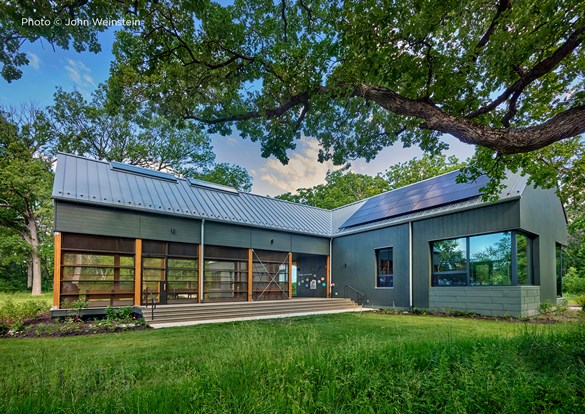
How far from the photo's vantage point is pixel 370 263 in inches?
607

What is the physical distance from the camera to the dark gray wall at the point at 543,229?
10691mm

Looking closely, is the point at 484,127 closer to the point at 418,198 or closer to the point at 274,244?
the point at 418,198

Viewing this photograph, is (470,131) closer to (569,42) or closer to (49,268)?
(569,42)

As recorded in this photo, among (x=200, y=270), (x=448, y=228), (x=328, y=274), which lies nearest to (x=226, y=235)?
(x=200, y=270)

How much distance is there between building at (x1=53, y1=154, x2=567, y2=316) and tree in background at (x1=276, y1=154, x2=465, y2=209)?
11.5 meters

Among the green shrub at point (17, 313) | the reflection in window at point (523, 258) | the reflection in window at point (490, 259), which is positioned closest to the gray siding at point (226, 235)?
the green shrub at point (17, 313)

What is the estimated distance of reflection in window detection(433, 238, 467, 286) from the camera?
11.6m

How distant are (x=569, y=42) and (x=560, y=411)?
582cm

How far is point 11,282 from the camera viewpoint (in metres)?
26.9

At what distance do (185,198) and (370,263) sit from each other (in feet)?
30.9

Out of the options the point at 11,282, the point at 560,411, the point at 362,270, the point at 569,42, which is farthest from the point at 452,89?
the point at 11,282

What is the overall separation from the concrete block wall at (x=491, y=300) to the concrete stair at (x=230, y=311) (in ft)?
15.2

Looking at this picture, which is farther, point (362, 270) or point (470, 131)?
point (362, 270)

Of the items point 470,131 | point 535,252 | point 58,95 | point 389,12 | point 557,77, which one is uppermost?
point 58,95
